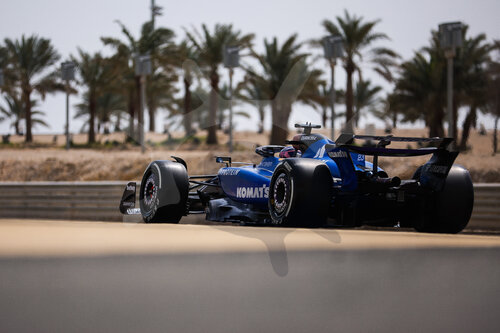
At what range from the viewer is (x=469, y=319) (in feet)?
9.09

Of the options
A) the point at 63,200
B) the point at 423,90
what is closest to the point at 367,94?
the point at 423,90

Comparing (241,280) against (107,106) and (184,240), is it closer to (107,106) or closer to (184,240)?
(184,240)

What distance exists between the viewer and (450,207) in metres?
6.42

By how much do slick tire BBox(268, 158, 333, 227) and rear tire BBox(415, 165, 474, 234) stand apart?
1266 millimetres

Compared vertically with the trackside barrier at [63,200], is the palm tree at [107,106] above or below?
above

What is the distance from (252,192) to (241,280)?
16.7 ft

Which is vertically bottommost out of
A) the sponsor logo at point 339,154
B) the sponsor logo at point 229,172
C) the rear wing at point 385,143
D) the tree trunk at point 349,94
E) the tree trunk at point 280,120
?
the sponsor logo at point 229,172

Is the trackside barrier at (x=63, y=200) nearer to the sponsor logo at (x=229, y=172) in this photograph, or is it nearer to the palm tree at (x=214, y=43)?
the sponsor logo at (x=229, y=172)

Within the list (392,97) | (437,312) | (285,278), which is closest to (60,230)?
(285,278)

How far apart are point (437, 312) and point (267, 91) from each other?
36.6 m

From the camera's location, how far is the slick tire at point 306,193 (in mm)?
5586

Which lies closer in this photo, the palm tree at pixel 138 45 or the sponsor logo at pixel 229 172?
the sponsor logo at pixel 229 172

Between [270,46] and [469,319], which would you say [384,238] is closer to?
[469,319]

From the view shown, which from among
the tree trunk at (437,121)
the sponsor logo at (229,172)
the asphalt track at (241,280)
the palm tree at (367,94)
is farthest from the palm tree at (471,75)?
the asphalt track at (241,280)
